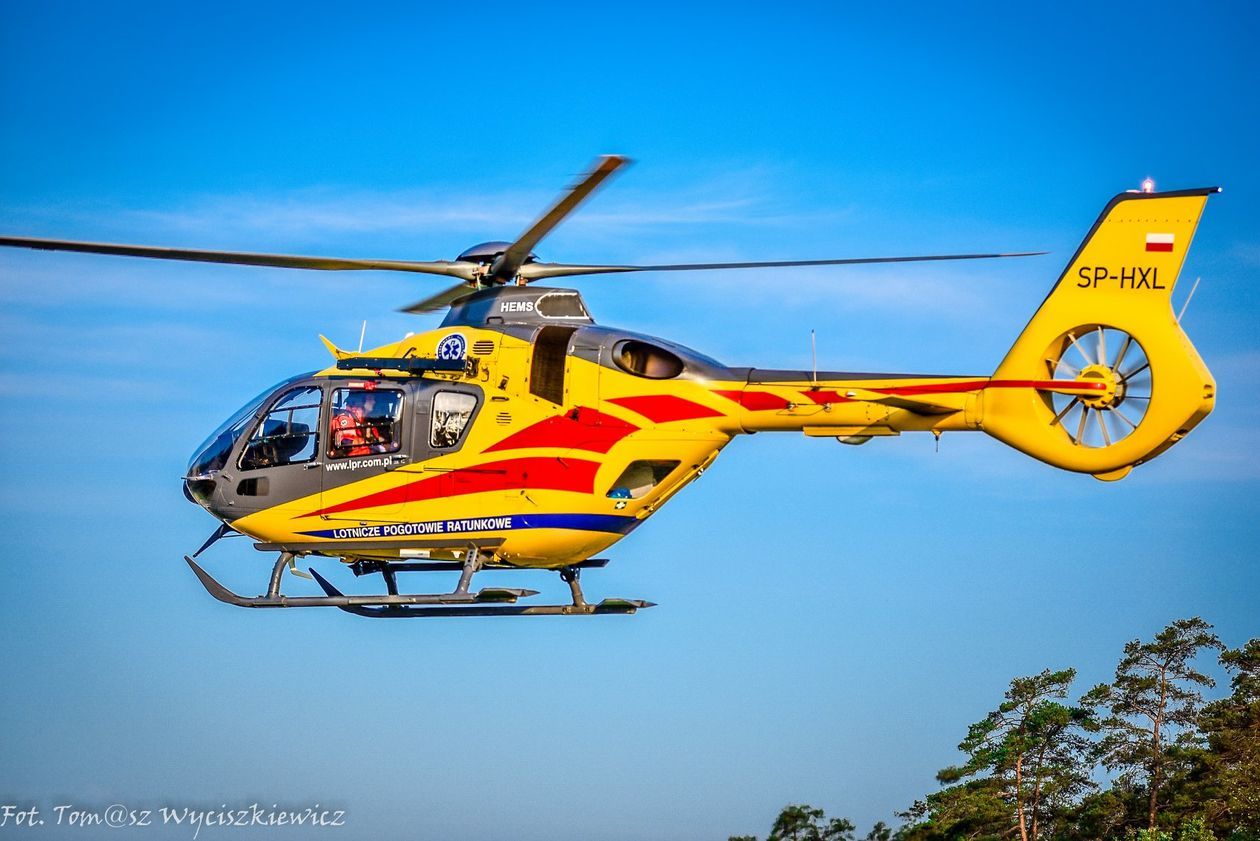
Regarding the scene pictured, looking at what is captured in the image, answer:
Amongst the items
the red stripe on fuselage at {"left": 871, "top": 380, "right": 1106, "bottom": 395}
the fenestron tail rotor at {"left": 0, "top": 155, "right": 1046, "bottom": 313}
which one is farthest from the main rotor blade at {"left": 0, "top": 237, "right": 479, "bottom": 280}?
the red stripe on fuselage at {"left": 871, "top": 380, "right": 1106, "bottom": 395}

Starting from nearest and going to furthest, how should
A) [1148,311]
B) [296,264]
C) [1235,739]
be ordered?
[1148,311] < [296,264] < [1235,739]

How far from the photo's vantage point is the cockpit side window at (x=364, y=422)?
24344 millimetres

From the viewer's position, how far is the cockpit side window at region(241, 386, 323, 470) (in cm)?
2480

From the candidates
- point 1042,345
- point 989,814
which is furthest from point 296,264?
point 989,814

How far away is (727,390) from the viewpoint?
75.3 ft

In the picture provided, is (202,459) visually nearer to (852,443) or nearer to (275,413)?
(275,413)

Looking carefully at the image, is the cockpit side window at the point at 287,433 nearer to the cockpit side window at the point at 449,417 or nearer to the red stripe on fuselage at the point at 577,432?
the cockpit side window at the point at 449,417

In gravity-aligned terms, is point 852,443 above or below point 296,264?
below

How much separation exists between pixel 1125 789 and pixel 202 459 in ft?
89.7

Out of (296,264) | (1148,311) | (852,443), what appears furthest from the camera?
(296,264)

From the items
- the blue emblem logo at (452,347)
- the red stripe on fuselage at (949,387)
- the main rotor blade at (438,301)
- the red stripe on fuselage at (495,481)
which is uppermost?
the main rotor blade at (438,301)

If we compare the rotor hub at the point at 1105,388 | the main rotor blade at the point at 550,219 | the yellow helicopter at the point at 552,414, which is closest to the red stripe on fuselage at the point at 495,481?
the yellow helicopter at the point at 552,414

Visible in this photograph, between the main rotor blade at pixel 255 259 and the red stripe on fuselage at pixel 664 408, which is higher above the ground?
the main rotor blade at pixel 255 259

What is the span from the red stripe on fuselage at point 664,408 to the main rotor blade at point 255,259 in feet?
12.2
